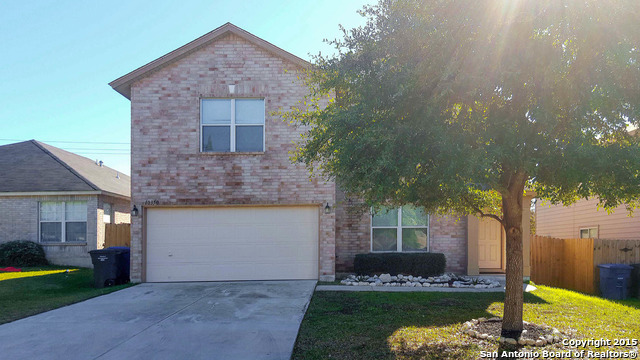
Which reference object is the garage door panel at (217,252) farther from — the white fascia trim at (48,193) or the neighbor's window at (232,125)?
the white fascia trim at (48,193)

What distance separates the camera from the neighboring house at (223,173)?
13.2 meters

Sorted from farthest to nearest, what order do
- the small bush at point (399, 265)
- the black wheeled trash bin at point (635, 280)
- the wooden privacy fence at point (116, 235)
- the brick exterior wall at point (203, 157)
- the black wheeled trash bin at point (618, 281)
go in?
the wooden privacy fence at point (116, 235)
the small bush at point (399, 265)
the brick exterior wall at point (203, 157)
the black wheeled trash bin at point (635, 280)
the black wheeled trash bin at point (618, 281)

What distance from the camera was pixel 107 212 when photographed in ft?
66.5

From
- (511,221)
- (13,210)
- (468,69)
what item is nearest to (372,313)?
(511,221)

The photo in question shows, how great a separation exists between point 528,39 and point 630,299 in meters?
9.01

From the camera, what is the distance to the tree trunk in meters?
7.17

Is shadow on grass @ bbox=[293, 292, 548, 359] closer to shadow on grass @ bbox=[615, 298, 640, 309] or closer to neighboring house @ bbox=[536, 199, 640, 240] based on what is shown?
shadow on grass @ bbox=[615, 298, 640, 309]

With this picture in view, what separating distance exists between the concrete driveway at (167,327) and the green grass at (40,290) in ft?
1.82

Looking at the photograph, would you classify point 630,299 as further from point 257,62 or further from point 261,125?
point 257,62

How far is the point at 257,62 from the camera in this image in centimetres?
1349

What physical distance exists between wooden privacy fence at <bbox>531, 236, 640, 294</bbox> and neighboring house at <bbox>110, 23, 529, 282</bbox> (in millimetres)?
4806

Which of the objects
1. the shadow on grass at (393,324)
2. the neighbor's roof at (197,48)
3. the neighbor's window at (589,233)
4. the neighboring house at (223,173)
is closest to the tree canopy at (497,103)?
the shadow on grass at (393,324)

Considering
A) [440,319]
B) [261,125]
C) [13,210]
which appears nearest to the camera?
[440,319]

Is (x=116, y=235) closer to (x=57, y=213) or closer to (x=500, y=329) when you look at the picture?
(x=57, y=213)
